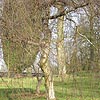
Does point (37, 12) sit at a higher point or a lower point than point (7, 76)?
higher

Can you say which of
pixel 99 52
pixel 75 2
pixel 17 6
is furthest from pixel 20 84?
pixel 99 52

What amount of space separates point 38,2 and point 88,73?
289 centimetres

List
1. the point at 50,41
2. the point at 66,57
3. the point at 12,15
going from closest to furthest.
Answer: the point at 12,15, the point at 50,41, the point at 66,57

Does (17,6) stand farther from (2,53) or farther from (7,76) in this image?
(7,76)

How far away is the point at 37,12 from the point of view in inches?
338

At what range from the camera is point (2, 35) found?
8.52 meters

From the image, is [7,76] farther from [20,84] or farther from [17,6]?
[17,6]

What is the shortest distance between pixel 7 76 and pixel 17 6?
2052 mm

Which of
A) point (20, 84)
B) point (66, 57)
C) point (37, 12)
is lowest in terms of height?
point (20, 84)

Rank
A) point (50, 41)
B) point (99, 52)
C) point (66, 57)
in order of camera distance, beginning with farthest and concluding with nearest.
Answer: point (99, 52)
point (66, 57)
point (50, 41)

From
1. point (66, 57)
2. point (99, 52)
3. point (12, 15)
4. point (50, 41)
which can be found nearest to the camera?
point (12, 15)

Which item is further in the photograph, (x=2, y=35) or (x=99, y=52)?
(x=99, y=52)

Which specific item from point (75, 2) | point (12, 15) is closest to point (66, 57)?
point (75, 2)

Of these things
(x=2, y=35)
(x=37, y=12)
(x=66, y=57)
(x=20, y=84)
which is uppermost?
(x=37, y=12)
